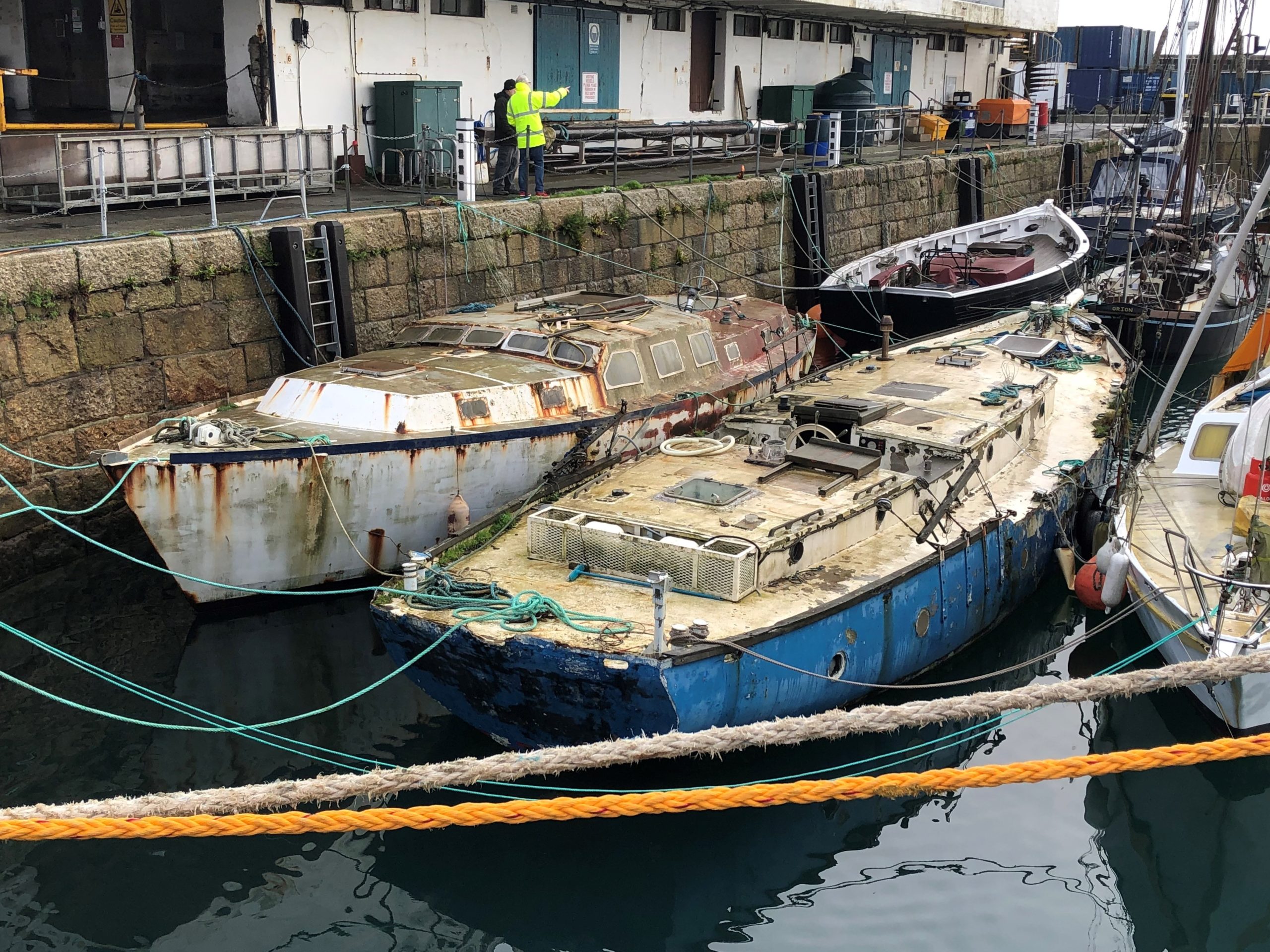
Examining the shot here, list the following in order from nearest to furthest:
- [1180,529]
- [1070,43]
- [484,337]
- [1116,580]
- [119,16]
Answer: [1116,580], [1180,529], [484,337], [119,16], [1070,43]

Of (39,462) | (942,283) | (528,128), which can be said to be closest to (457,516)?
(39,462)

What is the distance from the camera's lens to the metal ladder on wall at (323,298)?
15258 mm

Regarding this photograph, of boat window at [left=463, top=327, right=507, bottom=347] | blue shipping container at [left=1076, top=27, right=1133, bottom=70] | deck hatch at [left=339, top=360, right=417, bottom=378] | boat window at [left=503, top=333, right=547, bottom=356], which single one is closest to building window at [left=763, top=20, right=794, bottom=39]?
boat window at [left=463, top=327, right=507, bottom=347]

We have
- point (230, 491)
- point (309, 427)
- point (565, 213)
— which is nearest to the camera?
point (230, 491)

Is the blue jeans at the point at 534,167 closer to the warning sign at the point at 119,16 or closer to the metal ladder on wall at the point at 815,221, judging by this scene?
the metal ladder on wall at the point at 815,221

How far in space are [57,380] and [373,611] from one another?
5653 millimetres

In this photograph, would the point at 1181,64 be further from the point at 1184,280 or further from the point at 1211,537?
the point at 1211,537

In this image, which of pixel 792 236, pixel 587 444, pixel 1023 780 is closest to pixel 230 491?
pixel 587 444

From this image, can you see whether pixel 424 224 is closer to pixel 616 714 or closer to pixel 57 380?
pixel 57 380

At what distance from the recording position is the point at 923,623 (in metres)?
10.8

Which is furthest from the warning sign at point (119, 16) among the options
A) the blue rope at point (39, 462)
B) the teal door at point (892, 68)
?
the teal door at point (892, 68)

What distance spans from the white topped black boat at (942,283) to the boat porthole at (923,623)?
34.1ft

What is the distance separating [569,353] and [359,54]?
1021cm

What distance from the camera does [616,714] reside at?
892cm
